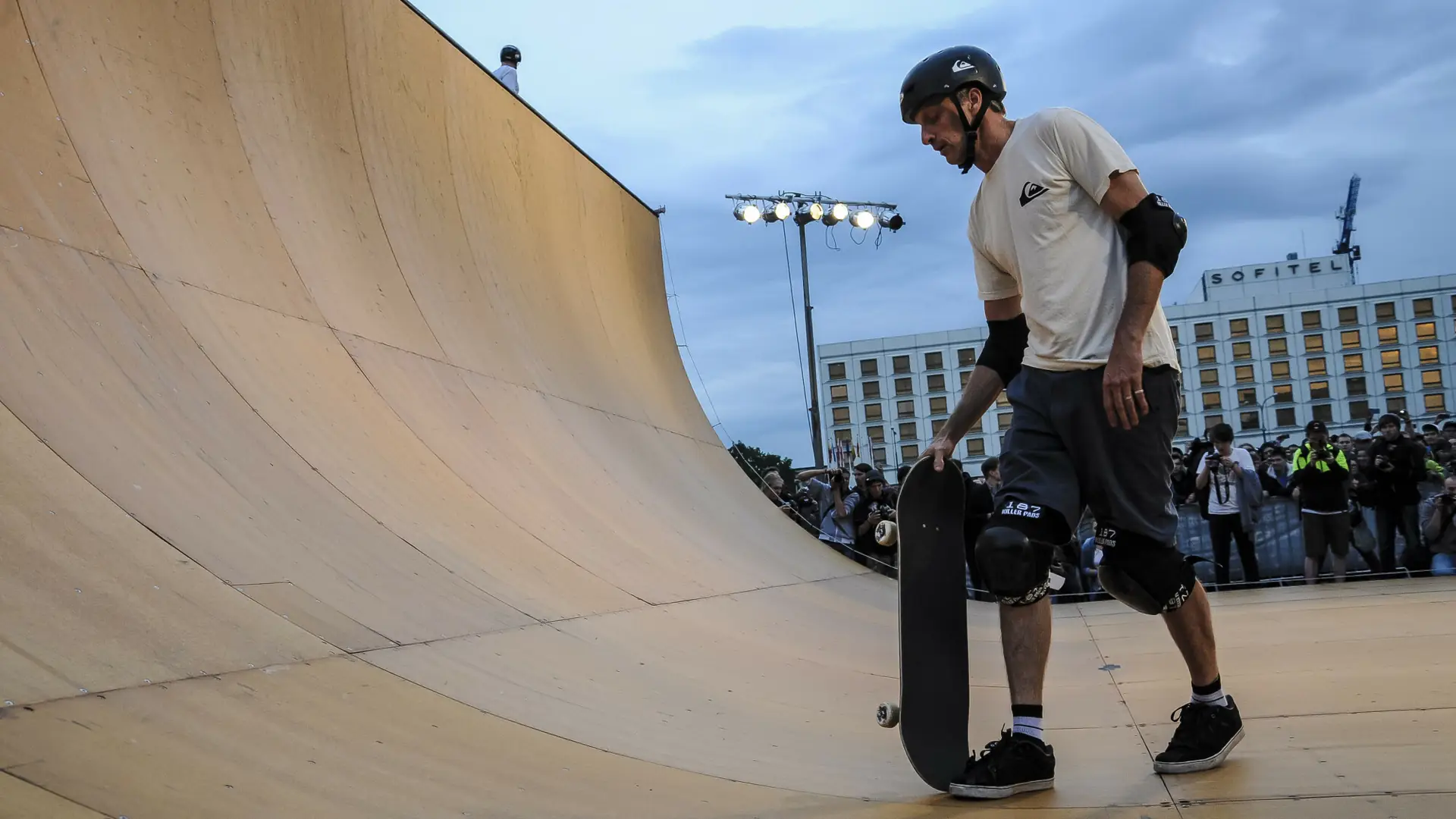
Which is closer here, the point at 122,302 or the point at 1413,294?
the point at 122,302

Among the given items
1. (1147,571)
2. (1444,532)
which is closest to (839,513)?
(1444,532)

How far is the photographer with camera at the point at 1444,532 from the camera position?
805cm

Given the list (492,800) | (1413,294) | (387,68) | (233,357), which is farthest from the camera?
(1413,294)

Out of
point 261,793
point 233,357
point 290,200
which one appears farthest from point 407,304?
point 261,793

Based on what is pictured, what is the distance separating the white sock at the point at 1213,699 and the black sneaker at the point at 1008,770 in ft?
1.50

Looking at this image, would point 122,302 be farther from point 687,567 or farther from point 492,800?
point 687,567

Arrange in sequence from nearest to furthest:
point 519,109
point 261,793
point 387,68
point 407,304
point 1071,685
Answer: point 261,793
point 1071,685
point 407,304
point 387,68
point 519,109

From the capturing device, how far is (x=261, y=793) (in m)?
1.74

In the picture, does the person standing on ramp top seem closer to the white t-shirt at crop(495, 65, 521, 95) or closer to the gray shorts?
the gray shorts

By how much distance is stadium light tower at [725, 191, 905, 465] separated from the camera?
16.2 metres

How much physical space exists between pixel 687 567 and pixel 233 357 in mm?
2314

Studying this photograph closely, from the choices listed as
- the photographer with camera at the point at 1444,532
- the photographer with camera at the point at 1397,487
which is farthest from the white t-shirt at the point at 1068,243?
the photographer with camera at the point at 1397,487

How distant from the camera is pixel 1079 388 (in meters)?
2.66

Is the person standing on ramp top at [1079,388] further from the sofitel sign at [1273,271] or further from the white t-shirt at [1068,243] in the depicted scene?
the sofitel sign at [1273,271]
